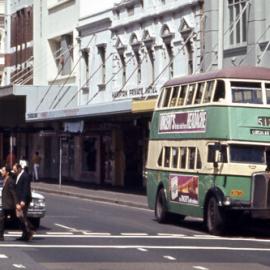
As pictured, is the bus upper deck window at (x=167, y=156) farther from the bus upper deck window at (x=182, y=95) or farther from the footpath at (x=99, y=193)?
the footpath at (x=99, y=193)

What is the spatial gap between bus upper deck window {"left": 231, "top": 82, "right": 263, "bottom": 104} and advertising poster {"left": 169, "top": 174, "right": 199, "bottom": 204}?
7.72ft

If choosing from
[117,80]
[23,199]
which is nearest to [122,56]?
[117,80]

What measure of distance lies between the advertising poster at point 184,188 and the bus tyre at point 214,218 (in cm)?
83

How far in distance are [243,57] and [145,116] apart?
596 cm

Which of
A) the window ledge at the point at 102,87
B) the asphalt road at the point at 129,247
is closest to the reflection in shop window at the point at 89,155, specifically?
the window ledge at the point at 102,87

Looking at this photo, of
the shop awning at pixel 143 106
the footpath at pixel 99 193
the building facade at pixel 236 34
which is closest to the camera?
→ the building facade at pixel 236 34

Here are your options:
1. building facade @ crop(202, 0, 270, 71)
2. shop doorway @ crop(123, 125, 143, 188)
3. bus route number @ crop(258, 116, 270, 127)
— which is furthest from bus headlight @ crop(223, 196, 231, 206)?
shop doorway @ crop(123, 125, 143, 188)

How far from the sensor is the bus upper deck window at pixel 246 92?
87.0 ft

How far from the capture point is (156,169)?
30.6 m

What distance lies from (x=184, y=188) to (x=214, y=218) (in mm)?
2235

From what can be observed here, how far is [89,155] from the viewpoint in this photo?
2340 inches

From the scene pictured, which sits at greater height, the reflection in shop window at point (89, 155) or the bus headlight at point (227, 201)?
the reflection in shop window at point (89, 155)

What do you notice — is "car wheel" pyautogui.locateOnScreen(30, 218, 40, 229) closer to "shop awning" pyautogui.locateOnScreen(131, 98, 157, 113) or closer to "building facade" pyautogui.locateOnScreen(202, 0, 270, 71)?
"building facade" pyautogui.locateOnScreen(202, 0, 270, 71)

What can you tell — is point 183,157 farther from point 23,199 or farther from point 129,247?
point 129,247
